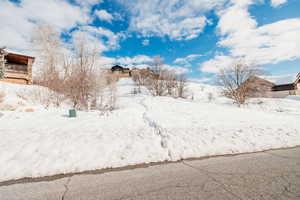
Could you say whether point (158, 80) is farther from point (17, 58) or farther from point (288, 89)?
point (288, 89)

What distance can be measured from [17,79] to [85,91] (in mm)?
18285

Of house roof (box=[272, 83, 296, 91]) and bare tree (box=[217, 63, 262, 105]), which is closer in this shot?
bare tree (box=[217, 63, 262, 105])

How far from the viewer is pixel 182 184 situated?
2.57 m

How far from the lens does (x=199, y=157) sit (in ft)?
13.1

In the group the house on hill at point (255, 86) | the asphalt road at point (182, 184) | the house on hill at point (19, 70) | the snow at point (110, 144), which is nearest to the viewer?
the asphalt road at point (182, 184)

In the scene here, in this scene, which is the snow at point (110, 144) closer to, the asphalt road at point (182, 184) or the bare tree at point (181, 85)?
the asphalt road at point (182, 184)

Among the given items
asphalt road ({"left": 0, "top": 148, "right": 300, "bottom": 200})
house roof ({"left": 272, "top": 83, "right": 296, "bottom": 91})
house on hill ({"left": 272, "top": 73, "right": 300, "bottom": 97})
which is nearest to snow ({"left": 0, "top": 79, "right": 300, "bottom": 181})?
asphalt road ({"left": 0, "top": 148, "right": 300, "bottom": 200})

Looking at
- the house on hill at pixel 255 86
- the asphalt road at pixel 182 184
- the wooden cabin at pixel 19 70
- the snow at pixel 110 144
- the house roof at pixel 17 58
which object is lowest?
the asphalt road at pixel 182 184

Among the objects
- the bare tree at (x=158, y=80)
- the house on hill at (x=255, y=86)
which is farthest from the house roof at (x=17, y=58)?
the house on hill at (x=255, y=86)

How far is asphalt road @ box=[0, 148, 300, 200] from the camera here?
2258 millimetres

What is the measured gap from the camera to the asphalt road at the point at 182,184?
2.26m

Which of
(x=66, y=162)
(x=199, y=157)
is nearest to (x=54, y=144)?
(x=66, y=162)

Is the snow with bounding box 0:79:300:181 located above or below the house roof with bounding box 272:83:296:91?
below

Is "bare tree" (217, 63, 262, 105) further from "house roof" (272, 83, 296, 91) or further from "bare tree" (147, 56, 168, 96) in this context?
"house roof" (272, 83, 296, 91)
